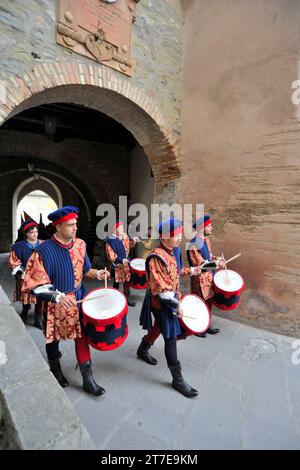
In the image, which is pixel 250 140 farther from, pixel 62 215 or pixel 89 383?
pixel 89 383

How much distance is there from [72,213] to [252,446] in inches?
90.1

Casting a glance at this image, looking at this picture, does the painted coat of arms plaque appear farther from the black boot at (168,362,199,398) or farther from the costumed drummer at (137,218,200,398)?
the black boot at (168,362,199,398)

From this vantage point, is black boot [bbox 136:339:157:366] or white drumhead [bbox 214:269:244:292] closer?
black boot [bbox 136:339:157:366]

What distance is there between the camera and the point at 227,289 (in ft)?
11.1

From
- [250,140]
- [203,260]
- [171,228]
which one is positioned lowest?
[203,260]

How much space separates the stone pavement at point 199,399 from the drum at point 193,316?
630 mm

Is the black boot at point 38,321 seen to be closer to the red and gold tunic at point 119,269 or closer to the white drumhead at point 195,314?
the red and gold tunic at point 119,269

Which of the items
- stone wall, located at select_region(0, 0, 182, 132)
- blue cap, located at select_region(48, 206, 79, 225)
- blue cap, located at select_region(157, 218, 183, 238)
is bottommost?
blue cap, located at select_region(157, 218, 183, 238)

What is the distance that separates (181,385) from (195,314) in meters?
0.67

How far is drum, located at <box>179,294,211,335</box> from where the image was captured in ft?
7.88

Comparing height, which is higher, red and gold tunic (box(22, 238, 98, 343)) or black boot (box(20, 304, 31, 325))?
red and gold tunic (box(22, 238, 98, 343))

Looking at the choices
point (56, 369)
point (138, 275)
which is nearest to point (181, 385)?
point (56, 369)

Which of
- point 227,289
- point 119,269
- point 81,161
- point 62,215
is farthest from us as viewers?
point 81,161

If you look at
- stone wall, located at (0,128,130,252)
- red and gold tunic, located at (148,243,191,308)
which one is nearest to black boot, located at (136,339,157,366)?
red and gold tunic, located at (148,243,191,308)
